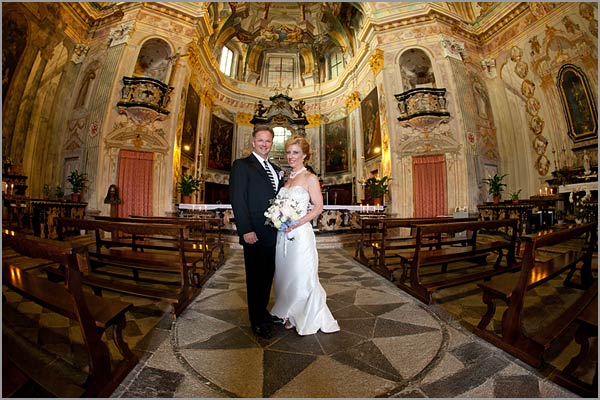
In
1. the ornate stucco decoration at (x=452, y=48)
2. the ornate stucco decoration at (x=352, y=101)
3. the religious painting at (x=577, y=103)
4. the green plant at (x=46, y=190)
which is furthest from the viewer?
the ornate stucco decoration at (x=352, y=101)

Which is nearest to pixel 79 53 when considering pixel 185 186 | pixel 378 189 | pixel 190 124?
pixel 190 124

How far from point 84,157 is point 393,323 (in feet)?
36.5

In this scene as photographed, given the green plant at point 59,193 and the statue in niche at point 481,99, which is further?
the statue in niche at point 481,99

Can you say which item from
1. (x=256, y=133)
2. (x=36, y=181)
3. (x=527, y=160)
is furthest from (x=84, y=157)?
(x=527, y=160)

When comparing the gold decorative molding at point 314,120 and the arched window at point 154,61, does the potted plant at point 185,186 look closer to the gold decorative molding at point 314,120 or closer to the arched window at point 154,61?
the arched window at point 154,61

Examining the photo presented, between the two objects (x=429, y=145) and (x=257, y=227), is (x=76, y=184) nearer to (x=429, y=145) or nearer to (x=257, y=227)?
(x=257, y=227)

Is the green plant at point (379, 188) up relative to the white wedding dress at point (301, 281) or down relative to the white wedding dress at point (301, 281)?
up

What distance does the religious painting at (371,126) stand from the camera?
39.1 ft

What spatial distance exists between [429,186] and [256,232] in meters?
9.80

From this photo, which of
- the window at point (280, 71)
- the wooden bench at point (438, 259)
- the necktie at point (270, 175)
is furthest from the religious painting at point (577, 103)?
the window at point (280, 71)

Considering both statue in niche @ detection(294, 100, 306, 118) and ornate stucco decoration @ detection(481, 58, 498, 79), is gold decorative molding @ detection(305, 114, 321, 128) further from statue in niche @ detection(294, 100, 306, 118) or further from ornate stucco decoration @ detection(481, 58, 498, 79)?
ornate stucco decoration @ detection(481, 58, 498, 79)

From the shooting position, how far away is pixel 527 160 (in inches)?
397

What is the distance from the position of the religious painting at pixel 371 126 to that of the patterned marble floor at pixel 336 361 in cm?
1049

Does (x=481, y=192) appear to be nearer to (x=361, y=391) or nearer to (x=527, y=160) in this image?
(x=527, y=160)
